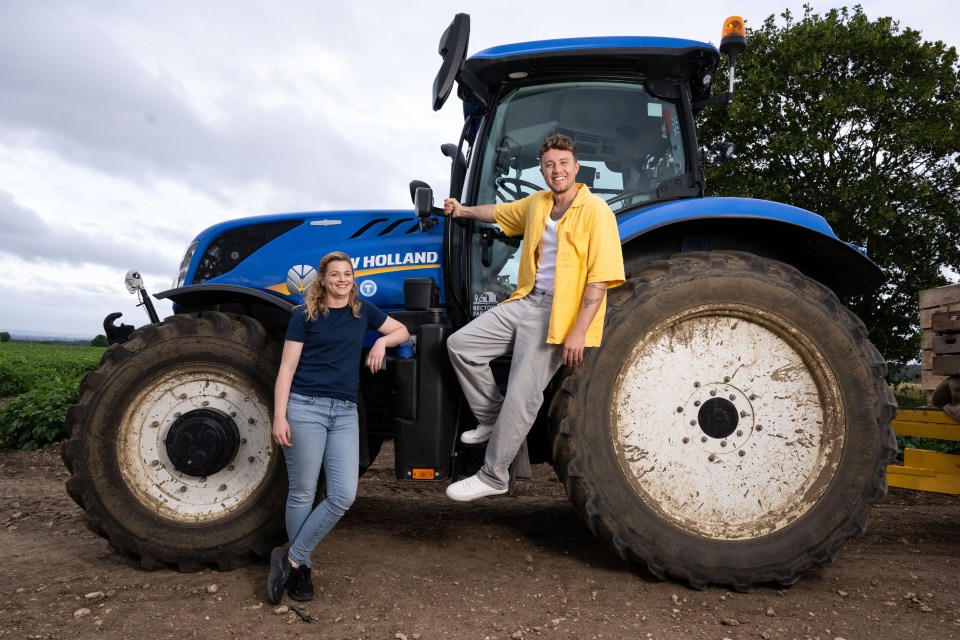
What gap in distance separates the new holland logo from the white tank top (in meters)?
1.53

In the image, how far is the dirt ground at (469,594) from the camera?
2.99 metres

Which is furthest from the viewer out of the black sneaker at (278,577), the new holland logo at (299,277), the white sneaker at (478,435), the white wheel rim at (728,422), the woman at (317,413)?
the new holland logo at (299,277)

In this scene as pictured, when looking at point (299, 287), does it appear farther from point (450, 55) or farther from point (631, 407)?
point (631, 407)

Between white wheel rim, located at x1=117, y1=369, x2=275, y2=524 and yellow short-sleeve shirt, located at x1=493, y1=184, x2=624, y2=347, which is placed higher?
yellow short-sleeve shirt, located at x1=493, y1=184, x2=624, y2=347

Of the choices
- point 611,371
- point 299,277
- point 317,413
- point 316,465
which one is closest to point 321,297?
point 317,413

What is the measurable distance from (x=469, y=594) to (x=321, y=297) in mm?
1527

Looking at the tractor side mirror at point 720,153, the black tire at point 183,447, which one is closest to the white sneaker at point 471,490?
the black tire at point 183,447

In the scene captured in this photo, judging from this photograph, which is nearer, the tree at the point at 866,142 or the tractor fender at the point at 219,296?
the tractor fender at the point at 219,296

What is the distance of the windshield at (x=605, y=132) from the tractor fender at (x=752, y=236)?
9.8 inches

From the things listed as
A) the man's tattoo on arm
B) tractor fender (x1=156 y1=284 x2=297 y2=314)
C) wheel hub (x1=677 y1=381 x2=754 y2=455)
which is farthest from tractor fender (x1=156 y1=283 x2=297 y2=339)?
wheel hub (x1=677 y1=381 x2=754 y2=455)

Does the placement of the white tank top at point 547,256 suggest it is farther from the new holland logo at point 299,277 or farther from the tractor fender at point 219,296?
the new holland logo at point 299,277

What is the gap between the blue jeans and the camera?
10.9 ft

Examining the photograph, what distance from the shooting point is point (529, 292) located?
3477 millimetres

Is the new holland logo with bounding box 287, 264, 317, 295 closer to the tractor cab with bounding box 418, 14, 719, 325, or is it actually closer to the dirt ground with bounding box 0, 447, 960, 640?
the tractor cab with bounding box 418, 14, 719, 325
